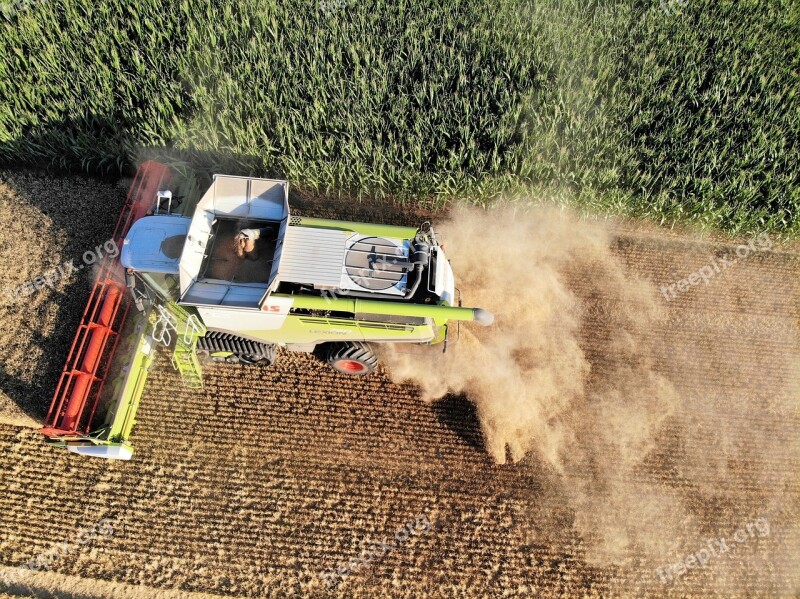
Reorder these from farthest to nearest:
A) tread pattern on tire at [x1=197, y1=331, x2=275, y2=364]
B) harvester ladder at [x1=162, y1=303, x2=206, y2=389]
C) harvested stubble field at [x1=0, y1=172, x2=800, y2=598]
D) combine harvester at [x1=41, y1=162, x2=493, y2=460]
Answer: tread pattern on tire at [x1=197, y1=331, x2=275, y2=364] → harvested stubble field at [x1=0, y1=172, x2=800, y2=598] → harvester ladder at [x1=162, y1=303, x2=206, y2=389] → combine harvester at [x1=41, y1=162, x2=493, y2=460]

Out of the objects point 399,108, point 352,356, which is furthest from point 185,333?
point 399,108

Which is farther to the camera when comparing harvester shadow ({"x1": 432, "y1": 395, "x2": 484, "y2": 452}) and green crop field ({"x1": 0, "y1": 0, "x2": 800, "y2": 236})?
green crop field ({"x1": 0, "y1": 0, "x2": 800, "y2": 236})

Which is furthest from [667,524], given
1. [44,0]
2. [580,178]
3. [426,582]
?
[44,0]

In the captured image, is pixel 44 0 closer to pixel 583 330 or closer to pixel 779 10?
pixel 583 330

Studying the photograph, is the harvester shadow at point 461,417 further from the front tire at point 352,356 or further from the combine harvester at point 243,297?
the front tire at point 352,356

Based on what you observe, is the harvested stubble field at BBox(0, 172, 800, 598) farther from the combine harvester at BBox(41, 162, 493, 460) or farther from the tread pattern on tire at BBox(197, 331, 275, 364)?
the tread pattern on tire at BBox(197, 331, 275, 364)

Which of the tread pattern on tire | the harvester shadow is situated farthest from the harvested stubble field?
the tread pattern on tire

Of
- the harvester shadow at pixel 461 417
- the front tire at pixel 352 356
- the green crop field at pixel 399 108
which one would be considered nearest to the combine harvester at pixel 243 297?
the front tire at pixel 352 356

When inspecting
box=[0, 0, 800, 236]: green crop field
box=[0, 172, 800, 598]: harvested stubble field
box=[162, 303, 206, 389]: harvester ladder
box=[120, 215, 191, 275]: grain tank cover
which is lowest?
box=[0, 172, 800, 598]: harvested stubble field

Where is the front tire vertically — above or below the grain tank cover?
below

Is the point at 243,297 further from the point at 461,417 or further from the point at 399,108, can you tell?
the point at 399,108
